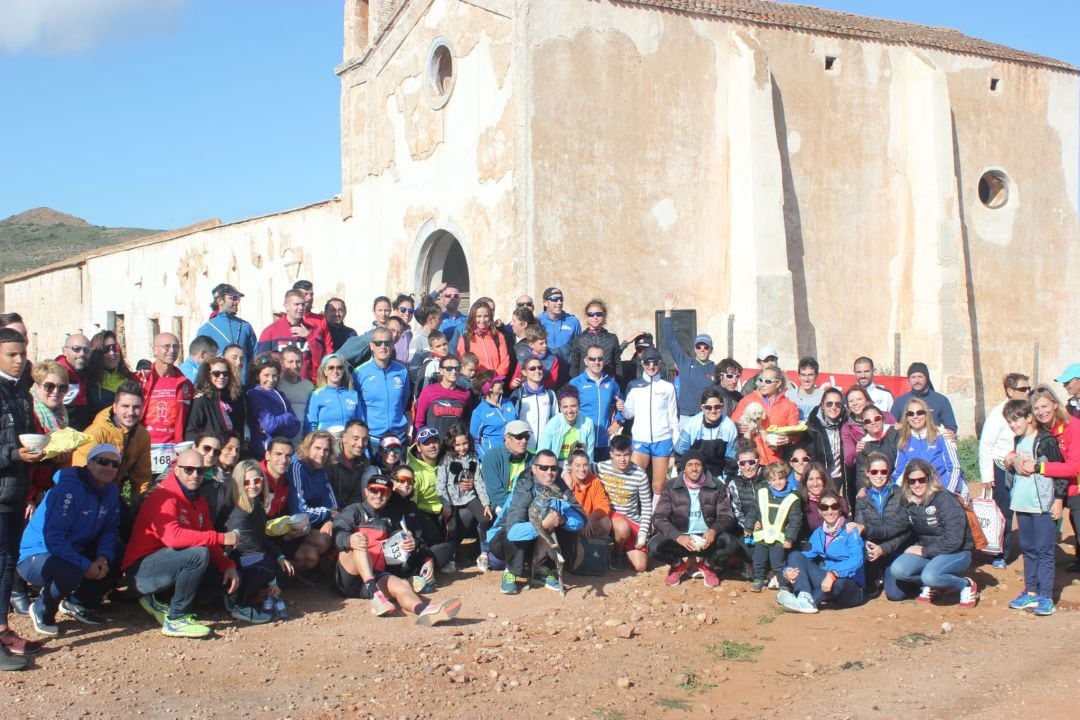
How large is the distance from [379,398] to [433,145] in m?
8.57

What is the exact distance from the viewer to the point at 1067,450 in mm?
8008

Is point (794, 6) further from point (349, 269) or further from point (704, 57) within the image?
point (349, 269)

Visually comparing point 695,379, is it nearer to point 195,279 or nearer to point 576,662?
point 576,662

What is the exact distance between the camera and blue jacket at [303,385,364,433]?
28.6ft

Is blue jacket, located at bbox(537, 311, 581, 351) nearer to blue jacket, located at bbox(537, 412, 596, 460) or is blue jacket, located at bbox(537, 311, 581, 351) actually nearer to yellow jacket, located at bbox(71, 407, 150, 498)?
blue jacket, located at bbox(537, 412, 596, 460)

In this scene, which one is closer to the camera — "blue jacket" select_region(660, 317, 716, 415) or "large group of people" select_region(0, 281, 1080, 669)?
"large group of people" select_region(0, 281, 1080, 669)

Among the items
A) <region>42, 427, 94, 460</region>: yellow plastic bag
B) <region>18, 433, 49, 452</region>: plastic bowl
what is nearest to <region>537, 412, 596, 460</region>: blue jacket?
<region>42, 427, 94, 460</region>: yellow plastic bag

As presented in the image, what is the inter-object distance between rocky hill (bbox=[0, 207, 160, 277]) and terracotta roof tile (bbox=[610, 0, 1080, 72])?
136 feet

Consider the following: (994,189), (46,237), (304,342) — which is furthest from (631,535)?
(46,237)

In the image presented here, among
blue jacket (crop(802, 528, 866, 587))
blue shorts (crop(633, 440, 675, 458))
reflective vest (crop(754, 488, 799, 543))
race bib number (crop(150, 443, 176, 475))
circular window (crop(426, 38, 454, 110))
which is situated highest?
circular window (crop(426, 38, 454, 110))

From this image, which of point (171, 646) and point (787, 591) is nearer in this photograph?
point (171, 646)

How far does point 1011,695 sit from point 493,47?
11476 millimetres

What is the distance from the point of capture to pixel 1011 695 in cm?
627

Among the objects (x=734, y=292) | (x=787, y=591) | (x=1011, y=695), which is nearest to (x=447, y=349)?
(x=787, y=591)
